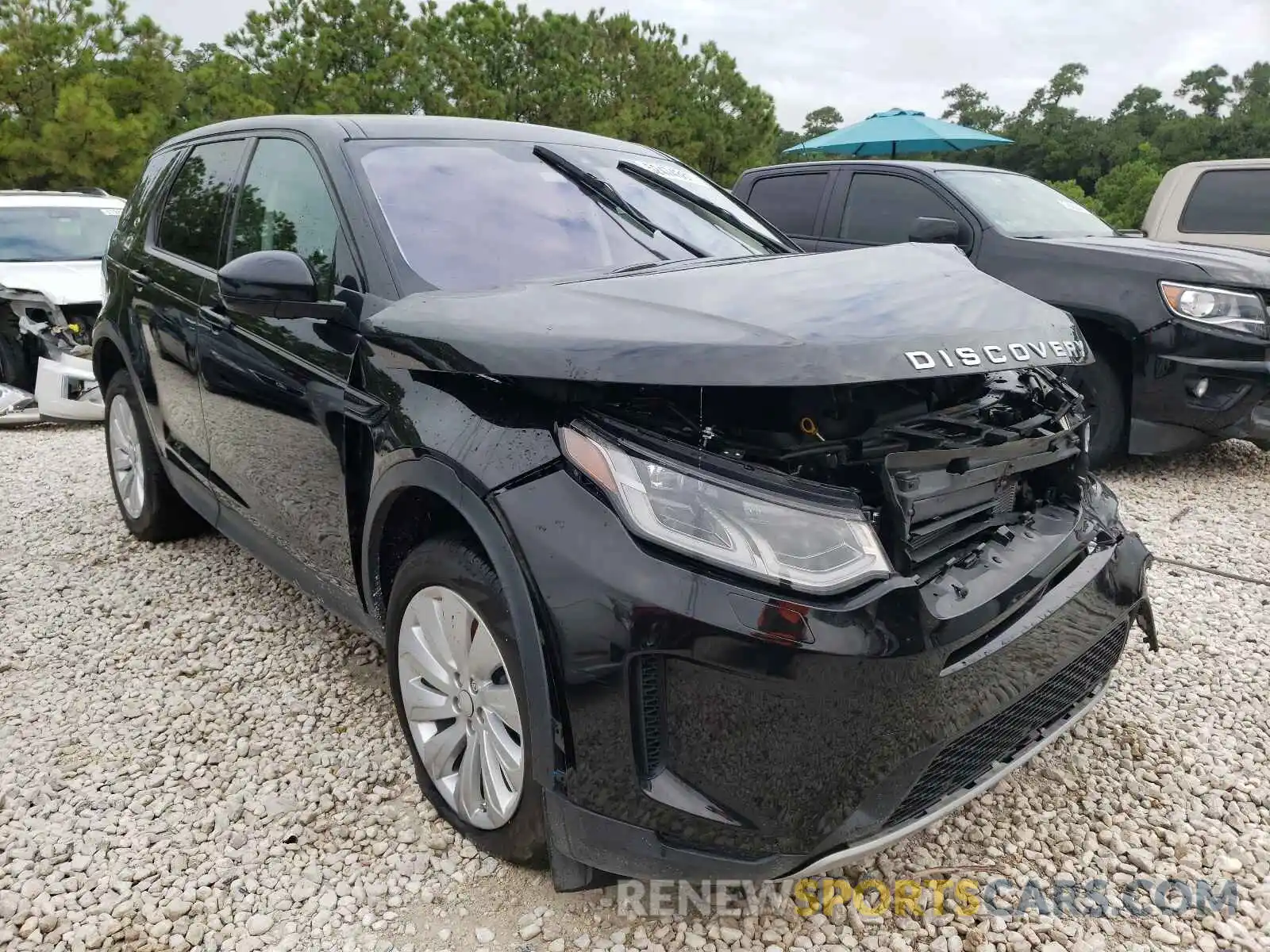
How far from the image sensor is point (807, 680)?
161 cm

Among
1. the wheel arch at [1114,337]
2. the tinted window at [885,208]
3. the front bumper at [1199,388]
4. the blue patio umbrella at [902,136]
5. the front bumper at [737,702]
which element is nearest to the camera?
the front bumper at [737,702]

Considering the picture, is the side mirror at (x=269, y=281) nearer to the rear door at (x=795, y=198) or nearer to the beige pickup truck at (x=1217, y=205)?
the rear door at (x=795, y=198)

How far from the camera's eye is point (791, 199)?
6.66 metres

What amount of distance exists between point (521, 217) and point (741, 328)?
Answer: 3.84 feet

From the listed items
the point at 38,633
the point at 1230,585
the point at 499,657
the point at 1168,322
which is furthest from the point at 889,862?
the point at 1168,322

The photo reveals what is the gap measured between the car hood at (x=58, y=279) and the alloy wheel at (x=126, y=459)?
12.2 feet

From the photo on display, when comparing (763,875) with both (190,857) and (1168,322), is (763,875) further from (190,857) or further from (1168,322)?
(1168,322)

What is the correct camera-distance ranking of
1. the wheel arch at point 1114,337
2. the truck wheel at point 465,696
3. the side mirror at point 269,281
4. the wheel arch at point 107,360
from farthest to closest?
the wheel arch at point 1114,337 → the wheel arch at point 107,360 → the side mirror at point 269,281 → the truck wheel at point 465,696

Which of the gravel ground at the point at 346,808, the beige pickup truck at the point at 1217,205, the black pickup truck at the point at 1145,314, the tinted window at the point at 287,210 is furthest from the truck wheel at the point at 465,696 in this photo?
the beige pickup truck at the point at 1217,205

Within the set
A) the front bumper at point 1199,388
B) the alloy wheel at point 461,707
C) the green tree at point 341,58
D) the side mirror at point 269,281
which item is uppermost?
the green tree at point 341,58

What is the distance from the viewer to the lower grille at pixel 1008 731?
5.88 ft

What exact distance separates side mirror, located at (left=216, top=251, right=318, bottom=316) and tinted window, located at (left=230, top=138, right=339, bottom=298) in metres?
0.11

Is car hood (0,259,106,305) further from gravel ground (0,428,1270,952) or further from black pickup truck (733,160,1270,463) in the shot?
black pickup truck (733,160,1270,463)

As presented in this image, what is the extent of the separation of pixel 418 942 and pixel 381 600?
32.3 inches
